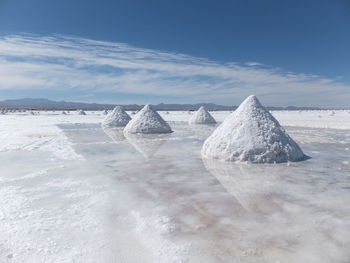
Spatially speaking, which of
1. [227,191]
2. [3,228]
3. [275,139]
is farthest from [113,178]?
[275,139]

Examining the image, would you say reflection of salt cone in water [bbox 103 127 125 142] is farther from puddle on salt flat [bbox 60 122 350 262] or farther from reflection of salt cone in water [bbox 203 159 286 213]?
reflection of salt cone in water [bbox 203 159 286 213]

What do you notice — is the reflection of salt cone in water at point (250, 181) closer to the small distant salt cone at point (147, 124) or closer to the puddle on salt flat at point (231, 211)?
the puddle on salt flat at point (231, 211)

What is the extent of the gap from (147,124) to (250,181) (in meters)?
10.3

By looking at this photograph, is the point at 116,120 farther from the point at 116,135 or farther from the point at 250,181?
the point at 250,181

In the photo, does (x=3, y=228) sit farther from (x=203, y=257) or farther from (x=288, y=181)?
(x=288, y=181)

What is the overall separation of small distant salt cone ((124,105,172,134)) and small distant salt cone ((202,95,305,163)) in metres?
7.28

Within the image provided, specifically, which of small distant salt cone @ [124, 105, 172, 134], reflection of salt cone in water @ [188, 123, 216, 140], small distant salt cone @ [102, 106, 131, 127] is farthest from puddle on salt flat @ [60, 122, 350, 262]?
small distant salt cone @ [102, 106, 131, 127]

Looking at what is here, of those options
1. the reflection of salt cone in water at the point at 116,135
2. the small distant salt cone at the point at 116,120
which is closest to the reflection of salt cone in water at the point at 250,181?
the reflection of salt cone in water at the point at 116,135

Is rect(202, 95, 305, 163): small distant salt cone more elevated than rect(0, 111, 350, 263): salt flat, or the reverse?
rect(202, 95, 305, 163): small distant salt cone

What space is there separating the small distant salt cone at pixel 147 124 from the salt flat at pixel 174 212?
827 centimetres

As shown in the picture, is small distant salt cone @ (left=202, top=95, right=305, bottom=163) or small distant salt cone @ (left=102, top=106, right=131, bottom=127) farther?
small distant salt cone @ (left=102, top=106, right=131, bottom=127)

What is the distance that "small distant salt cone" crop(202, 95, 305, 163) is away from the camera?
7.28 m

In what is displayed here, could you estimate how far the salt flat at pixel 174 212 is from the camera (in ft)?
9.23

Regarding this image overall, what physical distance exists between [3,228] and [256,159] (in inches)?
209
